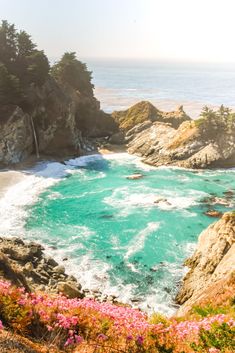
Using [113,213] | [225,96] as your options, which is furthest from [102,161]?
[225,96]

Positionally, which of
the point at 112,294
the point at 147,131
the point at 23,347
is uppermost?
the point at 23,347

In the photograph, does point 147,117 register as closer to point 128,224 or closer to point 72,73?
point 72,73

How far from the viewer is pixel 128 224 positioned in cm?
4103

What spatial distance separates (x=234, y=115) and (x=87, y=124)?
3651 cm

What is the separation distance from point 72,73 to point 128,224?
60.1 m

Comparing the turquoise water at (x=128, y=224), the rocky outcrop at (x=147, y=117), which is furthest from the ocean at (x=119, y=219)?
the rocky outcrop at (x=147, y=117)

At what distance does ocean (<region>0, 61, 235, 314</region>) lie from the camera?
3058cm

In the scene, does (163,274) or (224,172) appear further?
(224,172)

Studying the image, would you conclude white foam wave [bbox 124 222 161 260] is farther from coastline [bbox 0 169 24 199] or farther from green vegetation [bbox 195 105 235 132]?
green vegetation [bbox 195 105 235 132]

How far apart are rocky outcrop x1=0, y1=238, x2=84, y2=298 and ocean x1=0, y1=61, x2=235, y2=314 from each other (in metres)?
1.69

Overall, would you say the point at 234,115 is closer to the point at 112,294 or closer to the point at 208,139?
the point at 208,139

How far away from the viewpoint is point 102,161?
70438 mm

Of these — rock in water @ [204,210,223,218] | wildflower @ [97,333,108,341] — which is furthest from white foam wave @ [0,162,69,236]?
wildflower @ [97,333,108,341]

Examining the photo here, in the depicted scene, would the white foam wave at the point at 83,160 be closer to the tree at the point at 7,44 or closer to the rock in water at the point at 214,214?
the tree at the point at 7,44
